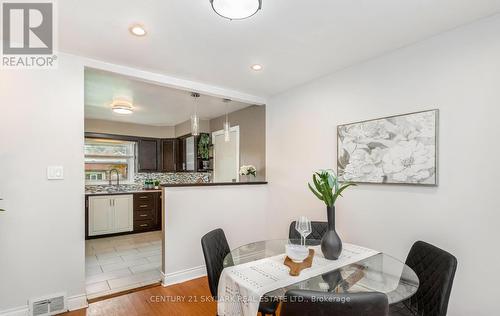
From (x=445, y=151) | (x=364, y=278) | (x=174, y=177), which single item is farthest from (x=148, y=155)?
(x=445, y=151)

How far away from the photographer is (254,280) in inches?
56.9

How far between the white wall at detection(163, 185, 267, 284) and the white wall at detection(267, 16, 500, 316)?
110 centimetres

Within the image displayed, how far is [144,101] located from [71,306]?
9.57ft

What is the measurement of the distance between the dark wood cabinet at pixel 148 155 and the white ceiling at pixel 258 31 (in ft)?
11.3

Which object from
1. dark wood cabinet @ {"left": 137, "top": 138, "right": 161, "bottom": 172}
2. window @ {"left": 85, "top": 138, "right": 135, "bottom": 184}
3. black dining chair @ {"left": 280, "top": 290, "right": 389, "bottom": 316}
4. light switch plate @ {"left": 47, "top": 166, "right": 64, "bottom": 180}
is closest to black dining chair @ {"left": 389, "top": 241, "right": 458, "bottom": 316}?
black dining chair @ {"left": 280, "top": 290, "right": 389, "bottom": 316}

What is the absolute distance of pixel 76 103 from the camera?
242cm

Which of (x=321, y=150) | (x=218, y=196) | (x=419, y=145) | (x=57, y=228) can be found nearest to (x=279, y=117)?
(x=321, y=150)

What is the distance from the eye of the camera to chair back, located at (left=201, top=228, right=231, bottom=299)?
5.84 ft

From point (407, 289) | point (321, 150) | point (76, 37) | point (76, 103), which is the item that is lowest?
point (407, 289)

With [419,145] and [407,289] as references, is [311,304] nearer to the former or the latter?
[407,289]

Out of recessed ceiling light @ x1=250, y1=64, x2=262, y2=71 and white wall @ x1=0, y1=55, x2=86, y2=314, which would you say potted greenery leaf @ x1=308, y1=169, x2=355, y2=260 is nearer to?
recessed ceiling light @ x1=250, y1=64, x2=262, y2=71

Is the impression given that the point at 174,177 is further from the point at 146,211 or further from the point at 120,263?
the point at 120,263

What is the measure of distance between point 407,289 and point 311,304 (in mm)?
769

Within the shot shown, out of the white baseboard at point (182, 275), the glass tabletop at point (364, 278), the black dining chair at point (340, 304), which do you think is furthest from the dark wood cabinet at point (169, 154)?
the black dining chair at point (340, 304)
